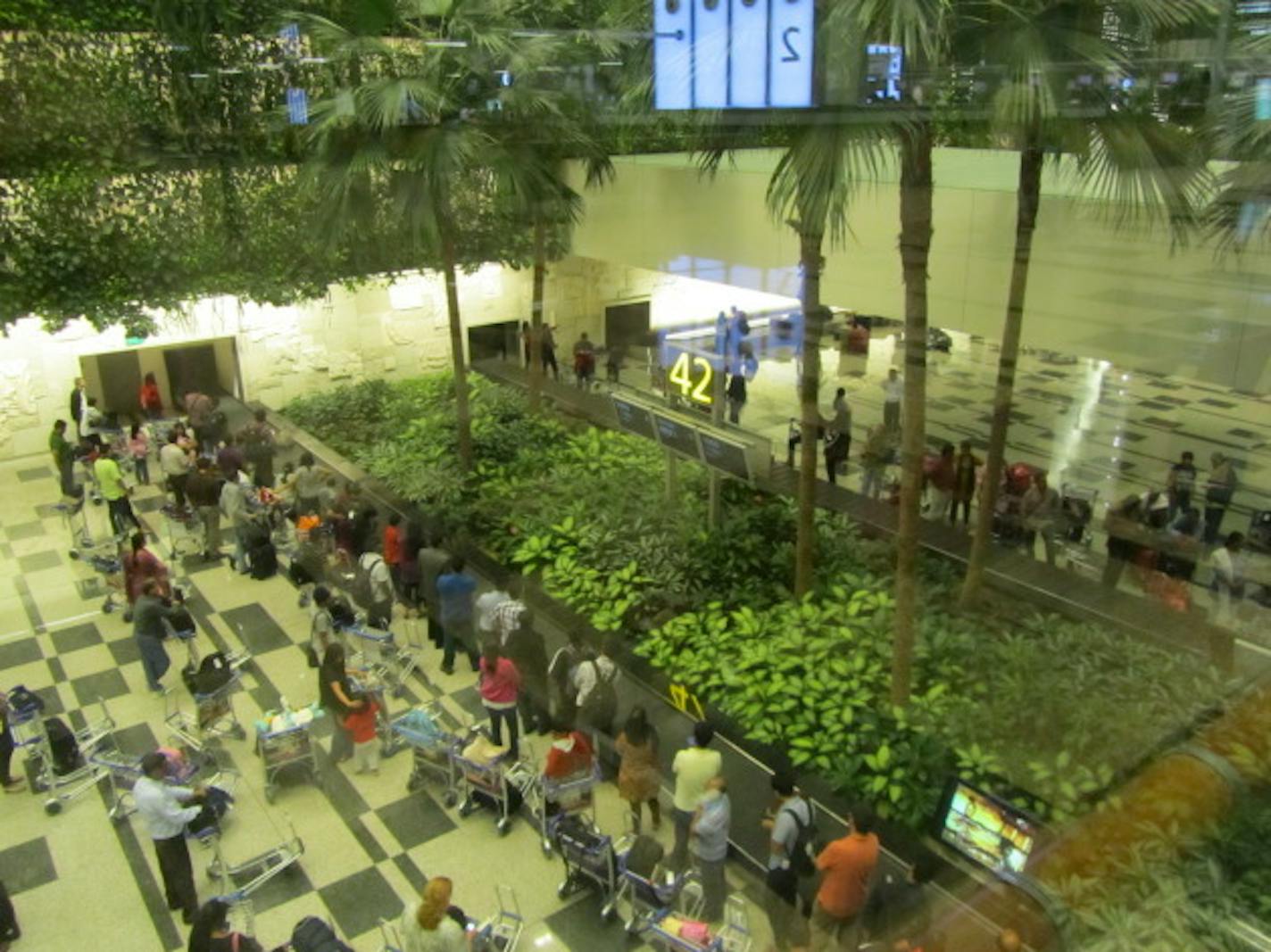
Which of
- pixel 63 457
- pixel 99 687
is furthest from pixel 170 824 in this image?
pixel 63 457

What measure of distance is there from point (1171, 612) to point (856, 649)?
7.81 feet

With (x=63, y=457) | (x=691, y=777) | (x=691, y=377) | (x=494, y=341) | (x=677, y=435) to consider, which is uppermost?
(x=691, y=377)

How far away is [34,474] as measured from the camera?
12578 millimetres

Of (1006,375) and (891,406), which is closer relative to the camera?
(1006,375)

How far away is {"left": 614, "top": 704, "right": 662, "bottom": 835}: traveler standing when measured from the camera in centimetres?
610

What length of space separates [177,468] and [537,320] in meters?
4.52

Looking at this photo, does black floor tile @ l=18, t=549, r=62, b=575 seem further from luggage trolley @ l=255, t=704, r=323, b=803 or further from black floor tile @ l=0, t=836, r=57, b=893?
luggage trolley @ l=255, t=704, r=323, b=803

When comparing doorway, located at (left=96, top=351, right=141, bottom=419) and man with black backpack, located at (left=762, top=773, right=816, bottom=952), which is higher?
doorway, located at (left=96, top=351, right=141, bottom=419)

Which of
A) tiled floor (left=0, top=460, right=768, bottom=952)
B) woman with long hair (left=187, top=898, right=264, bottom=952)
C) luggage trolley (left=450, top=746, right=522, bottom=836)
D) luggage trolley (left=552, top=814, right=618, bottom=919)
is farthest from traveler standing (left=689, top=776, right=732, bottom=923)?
woman with long hair (left=187, top=898, right=264, bottom=952)

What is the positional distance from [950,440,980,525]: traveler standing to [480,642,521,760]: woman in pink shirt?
4256 mm

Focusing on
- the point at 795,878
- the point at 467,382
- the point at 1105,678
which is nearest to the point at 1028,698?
the point at 1105,678

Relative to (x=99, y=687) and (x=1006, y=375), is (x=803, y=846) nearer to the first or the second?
(x=1006, y=375)

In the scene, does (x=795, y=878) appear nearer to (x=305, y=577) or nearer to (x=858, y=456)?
(x=858, y=456)

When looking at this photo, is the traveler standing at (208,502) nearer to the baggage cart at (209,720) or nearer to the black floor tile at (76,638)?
the black floor tile at (76,638)
